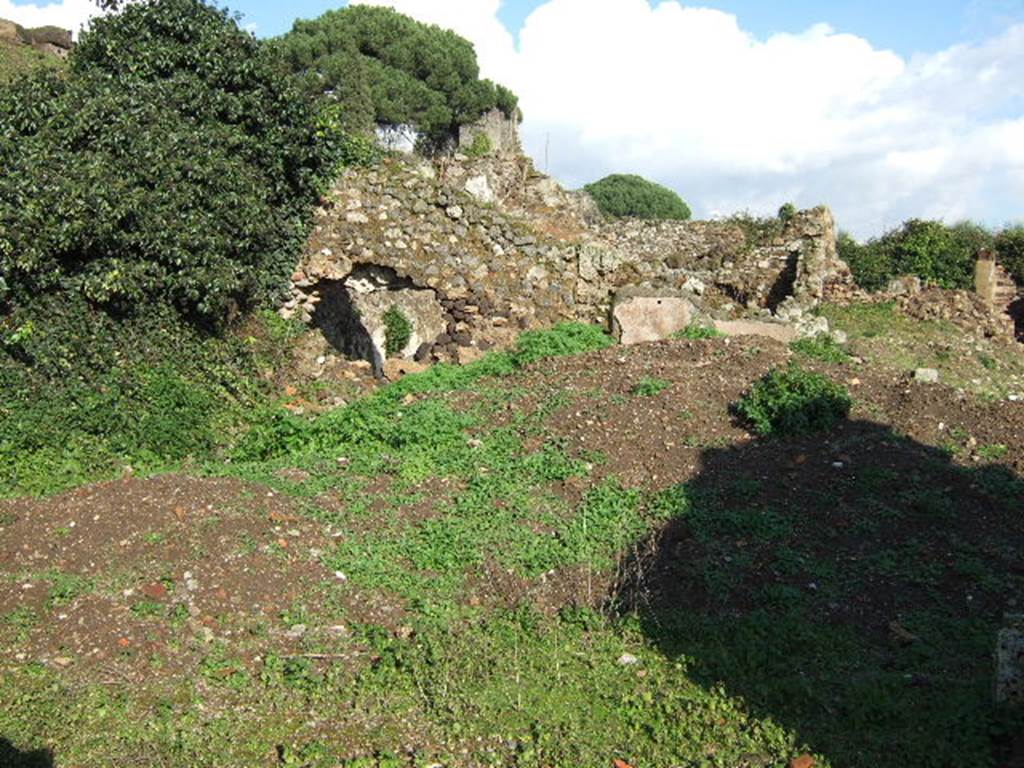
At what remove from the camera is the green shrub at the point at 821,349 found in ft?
34.7

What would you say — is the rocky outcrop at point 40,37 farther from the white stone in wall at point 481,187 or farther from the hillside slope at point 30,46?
the white stone in wall at point 481,187

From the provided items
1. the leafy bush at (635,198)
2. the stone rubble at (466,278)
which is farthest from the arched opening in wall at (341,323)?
the leafy bush at (635,198)

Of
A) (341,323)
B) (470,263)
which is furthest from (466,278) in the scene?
(341,323)

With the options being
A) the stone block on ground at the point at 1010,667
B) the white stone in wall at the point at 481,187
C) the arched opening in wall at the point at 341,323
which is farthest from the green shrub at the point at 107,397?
the stone block on ground at the point at 1010,667

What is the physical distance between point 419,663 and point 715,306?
929 cm

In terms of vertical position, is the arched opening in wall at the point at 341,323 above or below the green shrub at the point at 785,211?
below

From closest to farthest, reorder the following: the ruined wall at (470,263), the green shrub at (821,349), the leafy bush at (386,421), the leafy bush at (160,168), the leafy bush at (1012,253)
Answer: the leafy bush at (386,421)
the leafy bush at (160,168)
the green shrub at (821,349)
the ruined wall at (470,263)
the leafy bush at (1012,253)

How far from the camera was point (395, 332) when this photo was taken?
12.3 m

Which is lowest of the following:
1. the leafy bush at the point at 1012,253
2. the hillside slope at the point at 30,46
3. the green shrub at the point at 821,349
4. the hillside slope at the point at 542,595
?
the hillside slope at the point at 542,595

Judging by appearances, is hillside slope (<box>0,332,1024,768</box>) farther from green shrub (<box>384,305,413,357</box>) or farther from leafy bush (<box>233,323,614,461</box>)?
green shrub (<box>384,305,413,357</box>)

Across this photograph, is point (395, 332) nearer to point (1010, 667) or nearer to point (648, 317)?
point (648, 317)

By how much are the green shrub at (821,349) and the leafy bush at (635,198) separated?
1380 inches

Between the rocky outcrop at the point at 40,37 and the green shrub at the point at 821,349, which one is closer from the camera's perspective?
the green shrub at the point at 821,349

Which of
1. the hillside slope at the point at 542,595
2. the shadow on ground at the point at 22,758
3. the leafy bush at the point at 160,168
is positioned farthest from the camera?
the leafy bush at the point at 160,168
